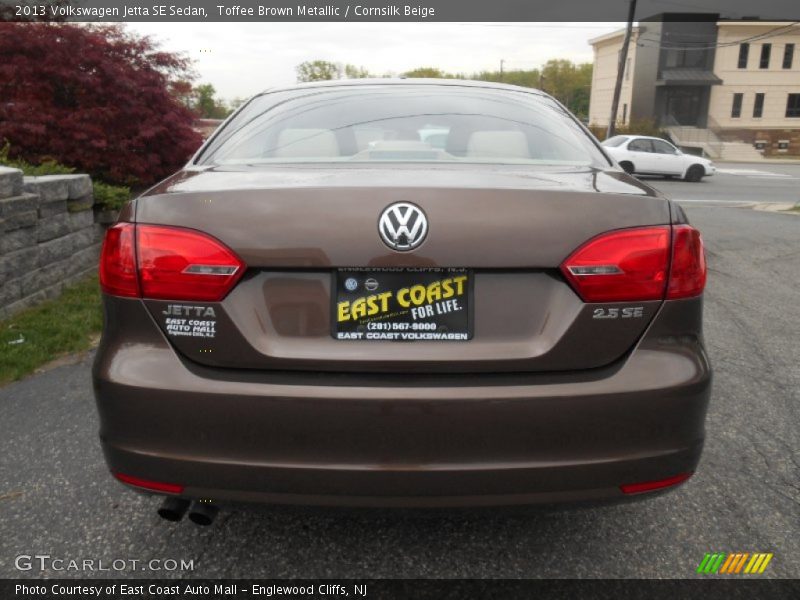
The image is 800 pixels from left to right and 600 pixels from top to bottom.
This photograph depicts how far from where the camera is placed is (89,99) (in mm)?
7559

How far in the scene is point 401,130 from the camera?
2.83m

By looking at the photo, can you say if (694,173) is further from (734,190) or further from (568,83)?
(568,83)

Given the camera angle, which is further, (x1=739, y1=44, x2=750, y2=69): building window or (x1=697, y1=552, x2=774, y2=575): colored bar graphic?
(x1=739, y1=44, x2=750, y2=69): building window

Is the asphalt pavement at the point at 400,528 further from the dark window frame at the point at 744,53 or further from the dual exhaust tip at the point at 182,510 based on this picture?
the dark window frame at the point at 744,53

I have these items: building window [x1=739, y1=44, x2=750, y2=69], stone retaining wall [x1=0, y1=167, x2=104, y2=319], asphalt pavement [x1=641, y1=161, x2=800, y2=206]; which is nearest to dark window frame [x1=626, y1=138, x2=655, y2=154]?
asphalt pavement [x1=641, y1=161, x2=800, y2=206]

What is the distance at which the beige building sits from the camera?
52062 mm

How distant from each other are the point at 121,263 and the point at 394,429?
2.97ft

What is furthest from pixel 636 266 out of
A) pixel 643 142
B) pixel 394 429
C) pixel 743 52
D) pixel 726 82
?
pixel 743 52

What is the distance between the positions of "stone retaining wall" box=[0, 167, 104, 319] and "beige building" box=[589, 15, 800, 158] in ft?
168

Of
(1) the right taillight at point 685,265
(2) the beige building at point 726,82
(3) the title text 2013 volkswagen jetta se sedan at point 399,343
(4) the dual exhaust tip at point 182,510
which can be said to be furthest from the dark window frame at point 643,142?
(2) the beige building at point 726,82

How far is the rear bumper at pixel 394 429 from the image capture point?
1896 millimetres

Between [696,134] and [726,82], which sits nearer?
[696,134]

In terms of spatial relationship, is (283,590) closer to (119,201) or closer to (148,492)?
(148,492)

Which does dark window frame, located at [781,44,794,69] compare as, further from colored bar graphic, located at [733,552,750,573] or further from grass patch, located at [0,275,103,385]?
colored bar graphic, located at [733,552,750,573]
